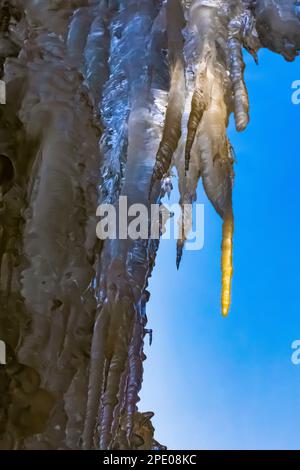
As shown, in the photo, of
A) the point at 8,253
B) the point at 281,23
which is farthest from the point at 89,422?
the point at 281,23

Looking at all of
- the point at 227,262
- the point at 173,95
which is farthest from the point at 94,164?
the point at 227,262

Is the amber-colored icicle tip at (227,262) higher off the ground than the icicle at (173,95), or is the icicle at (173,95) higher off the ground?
the icicle at (173,95)

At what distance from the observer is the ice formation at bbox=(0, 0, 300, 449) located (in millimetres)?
1450

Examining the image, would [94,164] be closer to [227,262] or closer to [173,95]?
[173,95]

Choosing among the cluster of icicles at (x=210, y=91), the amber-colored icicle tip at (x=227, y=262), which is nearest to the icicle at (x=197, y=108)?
the cluster of icicles at (x=210, y=91)

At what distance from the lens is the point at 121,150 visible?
164cm

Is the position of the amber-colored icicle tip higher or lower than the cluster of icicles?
lower

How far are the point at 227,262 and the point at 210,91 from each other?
429 mm

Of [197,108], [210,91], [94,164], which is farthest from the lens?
[94,164]

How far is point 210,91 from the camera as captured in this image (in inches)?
62.8

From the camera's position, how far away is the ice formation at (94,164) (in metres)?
1.45

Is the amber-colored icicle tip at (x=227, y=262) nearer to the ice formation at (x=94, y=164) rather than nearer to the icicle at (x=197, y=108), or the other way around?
the ice formation at (x=94, y=164)

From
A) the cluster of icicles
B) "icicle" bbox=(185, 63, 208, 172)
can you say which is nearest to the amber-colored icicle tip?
the cluster of icicles

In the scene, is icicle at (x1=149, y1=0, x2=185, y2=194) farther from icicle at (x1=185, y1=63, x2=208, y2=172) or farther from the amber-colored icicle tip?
the amber-colored icicle tip
